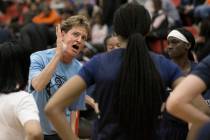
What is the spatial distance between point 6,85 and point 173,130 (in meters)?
1.72

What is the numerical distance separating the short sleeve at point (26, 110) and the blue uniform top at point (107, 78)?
39 centimetres

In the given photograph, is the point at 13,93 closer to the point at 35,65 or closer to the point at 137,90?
the point at 137,90

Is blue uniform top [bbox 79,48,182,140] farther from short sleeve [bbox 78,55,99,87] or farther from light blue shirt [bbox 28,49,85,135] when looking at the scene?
light blue shirt [bbox 28,49,85,135]

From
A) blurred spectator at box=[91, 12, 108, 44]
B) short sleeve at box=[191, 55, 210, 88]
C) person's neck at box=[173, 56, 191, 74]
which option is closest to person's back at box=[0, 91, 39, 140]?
short sleeve at box=[191, 55, 210, 88]

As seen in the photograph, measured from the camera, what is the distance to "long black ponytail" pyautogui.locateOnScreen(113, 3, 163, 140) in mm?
3596

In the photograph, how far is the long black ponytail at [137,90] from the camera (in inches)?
142

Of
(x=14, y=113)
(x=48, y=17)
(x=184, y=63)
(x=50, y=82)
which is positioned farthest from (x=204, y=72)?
(x=48, y=17)

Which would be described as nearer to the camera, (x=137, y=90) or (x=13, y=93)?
(x=137, y=90)

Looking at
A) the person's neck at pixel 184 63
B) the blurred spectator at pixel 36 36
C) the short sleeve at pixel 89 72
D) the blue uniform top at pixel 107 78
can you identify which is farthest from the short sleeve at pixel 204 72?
the blurred spectator at pixel 36 36

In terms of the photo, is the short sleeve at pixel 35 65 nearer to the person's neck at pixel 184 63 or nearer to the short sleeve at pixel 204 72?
the person's neck at pixel 184 63

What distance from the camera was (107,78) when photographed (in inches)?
142

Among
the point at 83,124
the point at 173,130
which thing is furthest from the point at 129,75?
the point at 83,124

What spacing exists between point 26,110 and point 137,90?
68 cm

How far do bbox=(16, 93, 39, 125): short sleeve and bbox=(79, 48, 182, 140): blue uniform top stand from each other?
39cm
